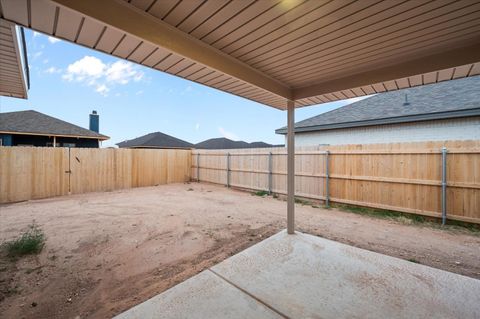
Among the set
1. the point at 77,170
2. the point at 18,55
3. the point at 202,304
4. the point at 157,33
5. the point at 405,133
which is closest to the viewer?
the point at 157,33

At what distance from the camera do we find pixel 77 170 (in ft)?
26.0

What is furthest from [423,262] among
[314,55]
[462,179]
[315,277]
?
[314,55]

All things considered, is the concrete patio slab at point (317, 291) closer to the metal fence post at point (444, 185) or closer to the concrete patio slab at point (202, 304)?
the concrete patio slab at point (202, 304)

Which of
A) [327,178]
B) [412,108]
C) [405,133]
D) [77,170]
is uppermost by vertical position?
[412,108]

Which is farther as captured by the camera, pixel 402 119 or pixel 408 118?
pixel 402 119

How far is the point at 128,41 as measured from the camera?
1734 millimetres

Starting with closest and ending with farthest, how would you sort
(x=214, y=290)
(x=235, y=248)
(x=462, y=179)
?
(x=214, y=290)
(x=235, y=248)
(x=462, y=179)

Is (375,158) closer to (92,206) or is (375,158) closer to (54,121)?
(92,206)

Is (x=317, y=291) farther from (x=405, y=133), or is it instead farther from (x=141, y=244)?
(x=405, y=133)

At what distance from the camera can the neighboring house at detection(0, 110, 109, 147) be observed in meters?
11.2

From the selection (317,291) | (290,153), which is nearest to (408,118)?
(290,153)

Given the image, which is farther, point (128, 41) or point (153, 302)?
point (153, 302)

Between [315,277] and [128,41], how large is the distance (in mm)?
2805

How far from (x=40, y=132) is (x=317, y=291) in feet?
50.3
